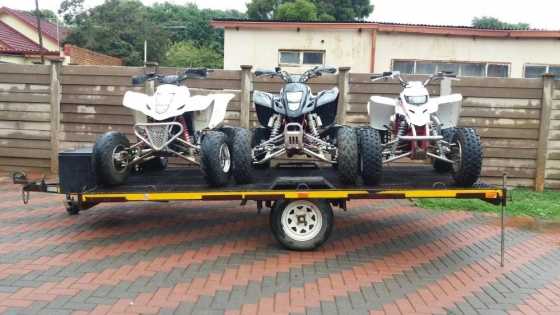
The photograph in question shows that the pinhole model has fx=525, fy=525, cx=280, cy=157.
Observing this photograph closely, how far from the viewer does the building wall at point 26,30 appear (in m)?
27.2

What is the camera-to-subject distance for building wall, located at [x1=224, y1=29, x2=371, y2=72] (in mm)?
16352

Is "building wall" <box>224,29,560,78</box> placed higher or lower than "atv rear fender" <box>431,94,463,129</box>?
higher

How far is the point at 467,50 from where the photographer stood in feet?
53.2

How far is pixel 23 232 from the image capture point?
615 centimetres

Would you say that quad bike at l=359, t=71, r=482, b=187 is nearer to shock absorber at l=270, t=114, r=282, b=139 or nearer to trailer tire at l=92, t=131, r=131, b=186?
shock absorber at l=270, t=114, r=282, b=139

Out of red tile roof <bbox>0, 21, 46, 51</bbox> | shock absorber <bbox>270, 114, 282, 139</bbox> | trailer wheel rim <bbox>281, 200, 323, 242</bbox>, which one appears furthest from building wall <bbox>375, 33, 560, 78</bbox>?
red tile roof <bbox>0, 21, 46, 51</bbox>

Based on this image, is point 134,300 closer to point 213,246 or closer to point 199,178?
point 213,246

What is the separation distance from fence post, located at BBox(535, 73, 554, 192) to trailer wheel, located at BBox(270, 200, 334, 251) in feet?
17.0

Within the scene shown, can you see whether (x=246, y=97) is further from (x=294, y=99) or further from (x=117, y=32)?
(x=117, y=32)

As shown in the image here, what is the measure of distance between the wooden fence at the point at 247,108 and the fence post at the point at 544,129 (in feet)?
0.05

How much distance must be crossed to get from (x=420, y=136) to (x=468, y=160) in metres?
0.57

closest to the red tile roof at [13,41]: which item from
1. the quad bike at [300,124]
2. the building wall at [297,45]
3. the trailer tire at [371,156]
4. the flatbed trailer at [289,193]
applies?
the building wall at [297,45]

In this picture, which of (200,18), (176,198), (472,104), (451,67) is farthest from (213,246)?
(200,18)

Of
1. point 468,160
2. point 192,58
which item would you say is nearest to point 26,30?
point 192,58
